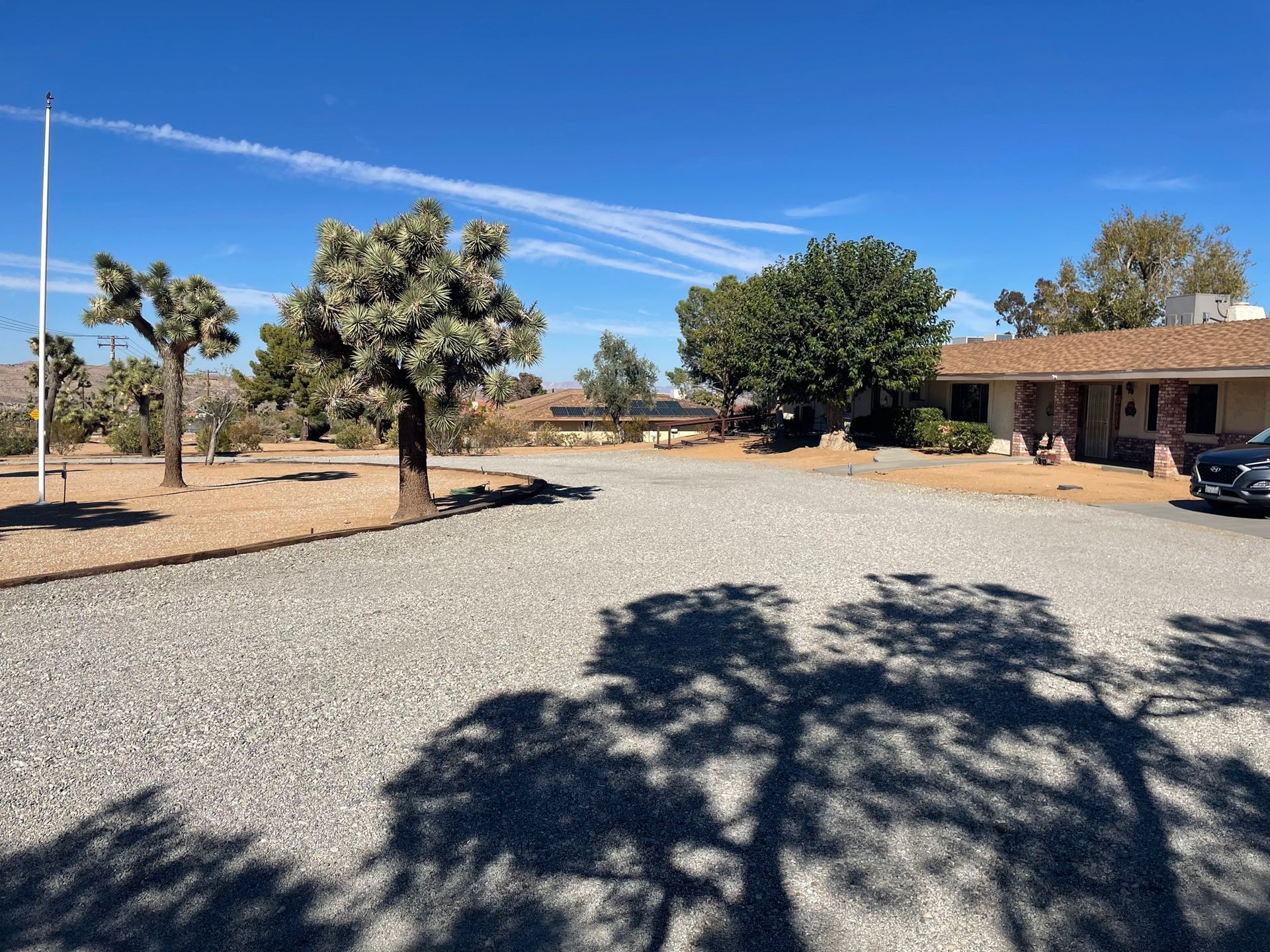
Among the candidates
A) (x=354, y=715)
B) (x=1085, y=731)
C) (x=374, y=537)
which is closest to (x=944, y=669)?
(x=1085, y=731)

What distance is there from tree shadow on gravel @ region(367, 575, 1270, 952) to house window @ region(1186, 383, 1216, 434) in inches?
687

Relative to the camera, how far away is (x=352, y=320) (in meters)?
12.6

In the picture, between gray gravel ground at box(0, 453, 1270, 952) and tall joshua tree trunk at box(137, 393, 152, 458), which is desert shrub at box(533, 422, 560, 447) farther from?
gray gravel ground at box(0, 453, 1270, 952)

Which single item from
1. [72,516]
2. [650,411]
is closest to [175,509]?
[72,516]

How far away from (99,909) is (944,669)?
17.2 feet

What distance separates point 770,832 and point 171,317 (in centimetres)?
1983

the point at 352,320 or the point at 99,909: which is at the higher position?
the point at 352,320

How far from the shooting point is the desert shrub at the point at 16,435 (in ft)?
108

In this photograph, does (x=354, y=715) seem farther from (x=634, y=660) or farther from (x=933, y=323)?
(x=933, y=323)

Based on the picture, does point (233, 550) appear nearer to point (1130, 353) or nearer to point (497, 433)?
point (1130, 353)

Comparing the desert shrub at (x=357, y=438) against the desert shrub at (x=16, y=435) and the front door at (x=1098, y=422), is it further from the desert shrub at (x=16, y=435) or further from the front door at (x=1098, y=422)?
the front door at (x=1098, y=422)

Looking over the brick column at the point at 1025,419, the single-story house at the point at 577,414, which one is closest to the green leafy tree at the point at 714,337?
the single-story house at the point at 577,414

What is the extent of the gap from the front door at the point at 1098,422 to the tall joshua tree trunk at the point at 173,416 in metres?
24.6

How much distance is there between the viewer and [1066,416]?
24.8m
